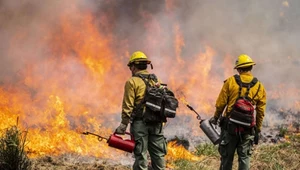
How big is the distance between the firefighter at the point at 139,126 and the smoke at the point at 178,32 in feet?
21.2

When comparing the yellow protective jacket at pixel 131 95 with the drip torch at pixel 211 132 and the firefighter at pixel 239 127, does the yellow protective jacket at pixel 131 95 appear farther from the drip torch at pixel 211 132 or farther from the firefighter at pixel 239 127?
the firefighter at pixel 239 127

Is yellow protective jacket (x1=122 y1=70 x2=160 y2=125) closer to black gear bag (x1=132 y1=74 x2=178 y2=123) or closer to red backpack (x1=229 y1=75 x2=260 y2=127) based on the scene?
black gear bag (x1=132 y1=74 x2=178 y2=123)

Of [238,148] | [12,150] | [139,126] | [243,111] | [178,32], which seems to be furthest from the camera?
[178,32]

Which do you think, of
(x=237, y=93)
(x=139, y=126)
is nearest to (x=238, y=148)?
(x=237, y=93)

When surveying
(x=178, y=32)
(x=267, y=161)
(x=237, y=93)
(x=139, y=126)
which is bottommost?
(x=267, y=161)

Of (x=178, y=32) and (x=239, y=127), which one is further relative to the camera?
(x=178, y=32)

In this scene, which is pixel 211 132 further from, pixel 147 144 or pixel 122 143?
pixel 122 143

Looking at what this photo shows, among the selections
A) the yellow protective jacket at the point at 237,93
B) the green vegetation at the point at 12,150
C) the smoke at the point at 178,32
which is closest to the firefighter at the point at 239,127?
the yellow protective jacket at the point at 237,93

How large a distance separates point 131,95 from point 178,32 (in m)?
9.45

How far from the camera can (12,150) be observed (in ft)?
13.5

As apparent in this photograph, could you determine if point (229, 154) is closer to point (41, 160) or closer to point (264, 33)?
point (41, 160)

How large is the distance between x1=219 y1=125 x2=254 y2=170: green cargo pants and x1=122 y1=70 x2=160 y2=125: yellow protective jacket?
162 centimetres

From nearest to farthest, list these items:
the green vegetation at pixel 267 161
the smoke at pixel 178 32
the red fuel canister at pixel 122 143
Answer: the red fuel canister at pixel 122 143 → the green vegetation at pixel 267 161 → the smoke at pixel 178 32

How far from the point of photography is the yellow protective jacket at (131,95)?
172 inches
